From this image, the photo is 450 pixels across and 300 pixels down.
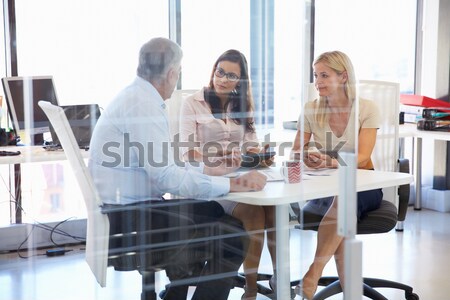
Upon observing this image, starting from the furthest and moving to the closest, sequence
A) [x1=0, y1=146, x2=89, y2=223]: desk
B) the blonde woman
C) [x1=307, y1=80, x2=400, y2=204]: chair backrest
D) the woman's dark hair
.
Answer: [x1=307, y1=80, x2=400, y2=204]: chair backrest
[x1=0, y1=146, x2=89, y2=223]: desk
the woman's dark hair
the blonde woman

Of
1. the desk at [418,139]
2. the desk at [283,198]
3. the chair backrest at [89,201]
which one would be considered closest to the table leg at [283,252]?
the desk at [283,198]

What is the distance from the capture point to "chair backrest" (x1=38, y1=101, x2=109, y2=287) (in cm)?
175

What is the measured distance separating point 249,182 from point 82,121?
474 millimetres

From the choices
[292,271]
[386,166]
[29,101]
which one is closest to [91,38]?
[29,101]

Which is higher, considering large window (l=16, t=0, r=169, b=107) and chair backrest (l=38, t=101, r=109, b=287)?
large window (l=16, t=0, r=169, b=107)

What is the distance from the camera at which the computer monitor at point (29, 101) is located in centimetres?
201

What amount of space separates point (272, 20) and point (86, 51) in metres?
0.49

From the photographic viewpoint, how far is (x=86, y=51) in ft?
5.95

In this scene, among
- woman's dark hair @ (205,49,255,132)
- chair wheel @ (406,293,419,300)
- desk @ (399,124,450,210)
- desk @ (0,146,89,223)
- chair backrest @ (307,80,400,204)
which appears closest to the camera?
woman's dark hair @ (205,49,255,132)

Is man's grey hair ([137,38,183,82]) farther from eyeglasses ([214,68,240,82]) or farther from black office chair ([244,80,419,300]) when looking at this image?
black office chair ([244,80,419,300])

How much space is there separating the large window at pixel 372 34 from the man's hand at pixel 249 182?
372 millimetres

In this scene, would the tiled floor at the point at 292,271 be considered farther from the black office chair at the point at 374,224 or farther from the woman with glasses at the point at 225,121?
the woman with glasses at the point at 225,121

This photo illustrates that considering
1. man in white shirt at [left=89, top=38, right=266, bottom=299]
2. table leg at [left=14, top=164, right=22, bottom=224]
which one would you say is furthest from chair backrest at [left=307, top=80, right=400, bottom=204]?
table leg at [left=14, top=164, right=22, bottom=224]

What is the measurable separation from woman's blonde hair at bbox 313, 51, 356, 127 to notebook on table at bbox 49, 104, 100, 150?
0.57 meters
